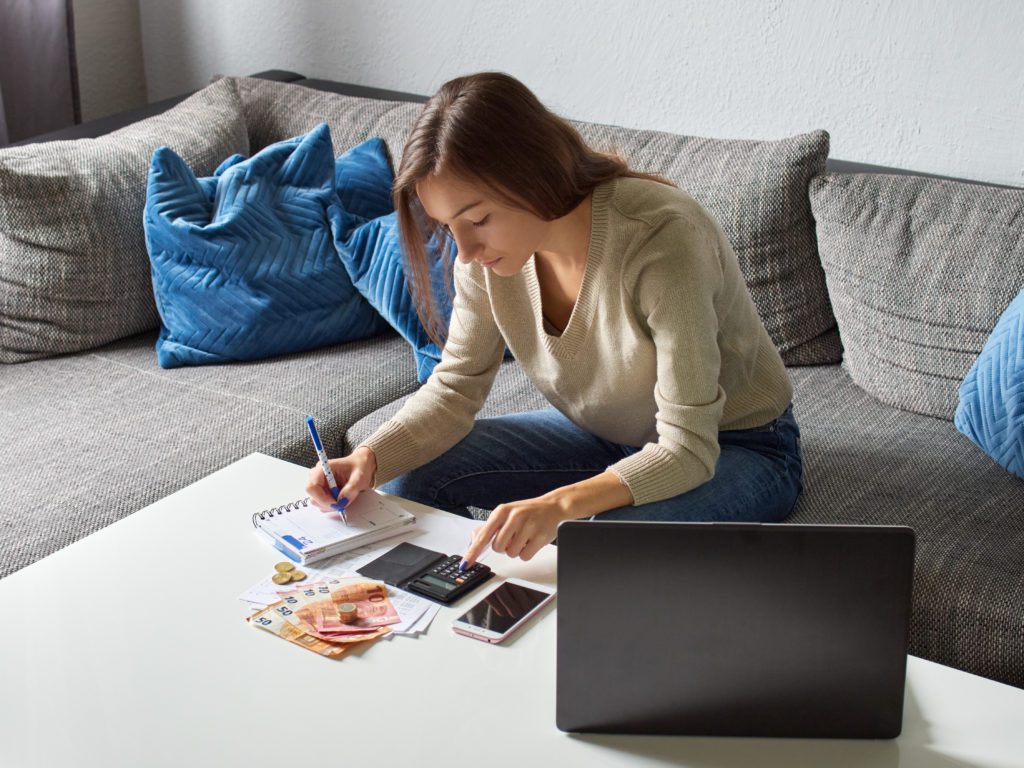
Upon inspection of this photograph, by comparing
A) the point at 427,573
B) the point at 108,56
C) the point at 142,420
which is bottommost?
the point at 142,420

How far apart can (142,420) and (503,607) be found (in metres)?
1.08

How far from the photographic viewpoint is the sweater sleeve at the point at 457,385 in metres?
1.63

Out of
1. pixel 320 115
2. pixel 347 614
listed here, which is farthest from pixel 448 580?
pixel 320 115

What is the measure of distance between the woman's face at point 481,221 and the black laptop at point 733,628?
58cm

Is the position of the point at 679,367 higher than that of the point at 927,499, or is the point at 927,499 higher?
the point at 679,367

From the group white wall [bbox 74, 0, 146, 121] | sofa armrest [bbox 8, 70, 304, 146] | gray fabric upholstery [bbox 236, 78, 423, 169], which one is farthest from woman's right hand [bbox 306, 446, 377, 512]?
white wall [bbox 74, 0, 146, 121]

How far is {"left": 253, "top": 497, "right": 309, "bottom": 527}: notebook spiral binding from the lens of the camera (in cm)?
138

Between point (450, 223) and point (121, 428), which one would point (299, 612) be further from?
point (121, 428)

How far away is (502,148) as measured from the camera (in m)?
1.41

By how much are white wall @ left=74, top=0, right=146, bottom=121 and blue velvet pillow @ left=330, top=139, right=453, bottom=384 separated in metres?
1.09

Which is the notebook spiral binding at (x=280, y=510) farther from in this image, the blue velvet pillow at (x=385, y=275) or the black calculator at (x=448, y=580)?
the blue velvet pillow at (x=385, y=275)

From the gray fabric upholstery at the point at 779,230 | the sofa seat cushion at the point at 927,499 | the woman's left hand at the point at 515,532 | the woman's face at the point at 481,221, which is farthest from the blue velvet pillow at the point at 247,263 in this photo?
the woman's left hand at the point at 515,532

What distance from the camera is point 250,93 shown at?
2.80 m

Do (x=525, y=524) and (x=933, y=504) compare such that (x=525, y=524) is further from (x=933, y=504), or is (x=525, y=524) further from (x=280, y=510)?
(x=933, y=504)
